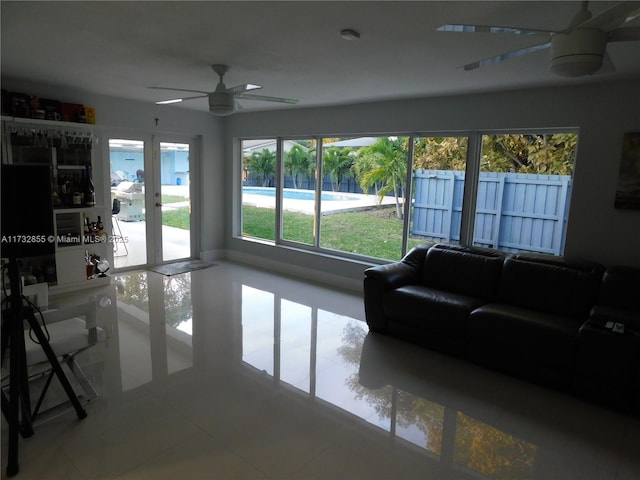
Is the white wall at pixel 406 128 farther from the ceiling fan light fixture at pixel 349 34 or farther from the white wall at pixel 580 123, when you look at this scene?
the ceiling fan light fixture at pixel 349 34

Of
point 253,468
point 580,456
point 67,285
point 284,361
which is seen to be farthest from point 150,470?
point 67,285

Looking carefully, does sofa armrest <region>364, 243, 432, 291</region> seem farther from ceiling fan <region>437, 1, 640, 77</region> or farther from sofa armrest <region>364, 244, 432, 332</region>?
ceiling fan <region>437, 1, 640, 77</region>

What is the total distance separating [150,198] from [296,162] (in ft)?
7.55

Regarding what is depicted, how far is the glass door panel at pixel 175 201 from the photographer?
6488 millimetres

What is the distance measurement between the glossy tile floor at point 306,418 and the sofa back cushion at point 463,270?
77 cm

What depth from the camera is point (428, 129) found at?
16.0 feet

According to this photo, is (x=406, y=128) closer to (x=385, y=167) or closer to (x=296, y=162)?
(x=385, y=167)

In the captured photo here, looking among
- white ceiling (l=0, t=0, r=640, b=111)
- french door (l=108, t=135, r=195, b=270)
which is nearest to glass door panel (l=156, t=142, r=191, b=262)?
french door (l=108, t=135, r=195, b=270)

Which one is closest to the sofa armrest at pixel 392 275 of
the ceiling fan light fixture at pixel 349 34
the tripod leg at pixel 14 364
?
the ceiling fan light fixture at pixel 349 34

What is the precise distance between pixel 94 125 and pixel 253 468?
480cm

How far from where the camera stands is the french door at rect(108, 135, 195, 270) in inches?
236

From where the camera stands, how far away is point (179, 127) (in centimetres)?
638

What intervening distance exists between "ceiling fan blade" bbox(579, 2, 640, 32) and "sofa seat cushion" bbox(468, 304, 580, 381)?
2073 millimetres

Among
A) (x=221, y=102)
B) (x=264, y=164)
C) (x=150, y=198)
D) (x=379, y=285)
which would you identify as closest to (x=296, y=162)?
(x=264, y=164)
